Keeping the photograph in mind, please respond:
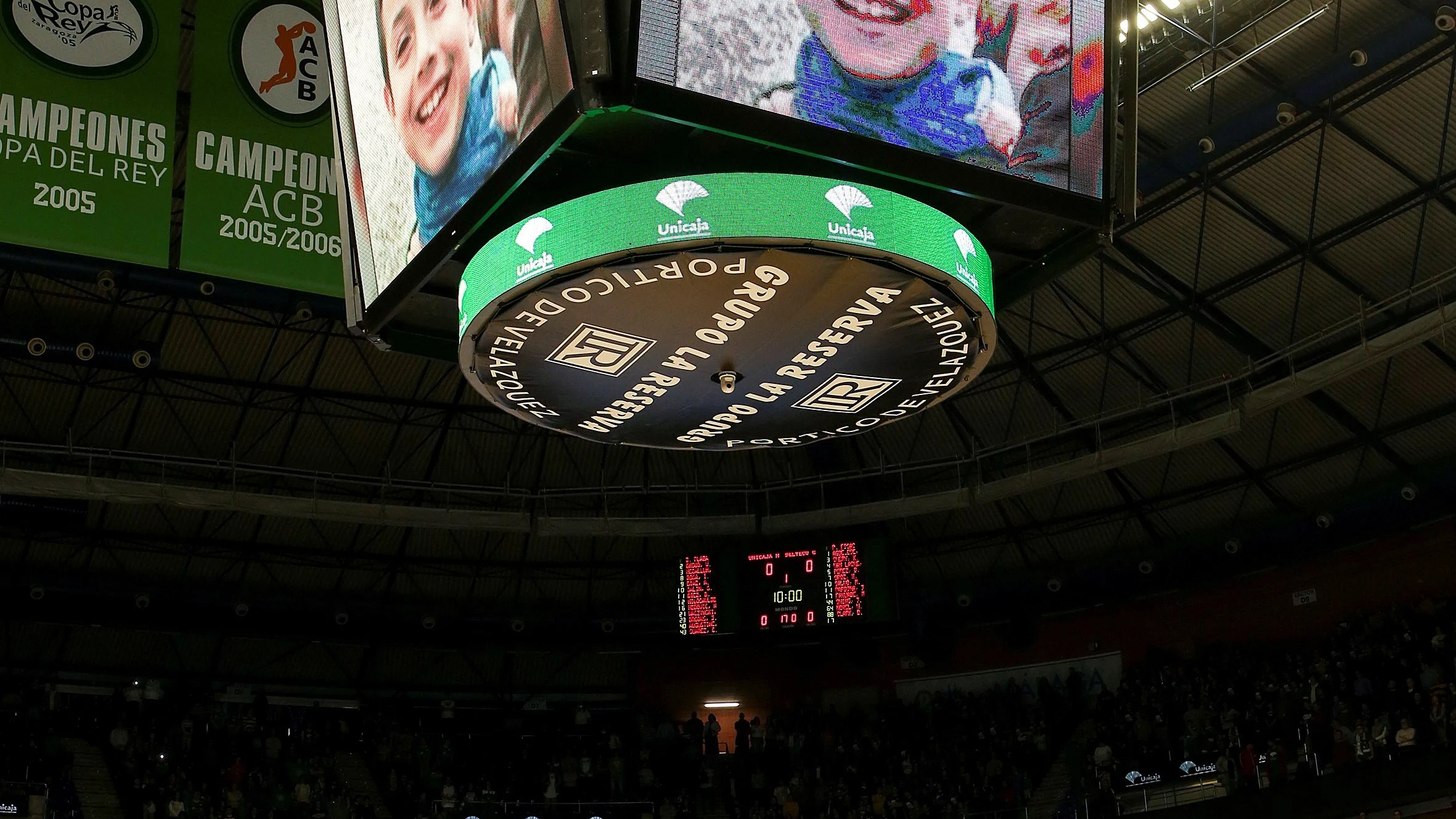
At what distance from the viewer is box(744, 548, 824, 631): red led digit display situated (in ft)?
115

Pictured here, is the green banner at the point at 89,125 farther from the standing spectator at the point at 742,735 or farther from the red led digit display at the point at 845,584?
the standing spectator at the point at 742,735

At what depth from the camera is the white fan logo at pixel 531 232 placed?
14.6m

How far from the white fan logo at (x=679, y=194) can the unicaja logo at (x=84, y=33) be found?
896 cm

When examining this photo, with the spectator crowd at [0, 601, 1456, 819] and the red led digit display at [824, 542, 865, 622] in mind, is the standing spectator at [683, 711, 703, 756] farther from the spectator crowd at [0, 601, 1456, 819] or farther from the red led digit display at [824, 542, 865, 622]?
the red led digit display at [824, 542, 865, 622]

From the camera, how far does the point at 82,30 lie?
62.4 ft

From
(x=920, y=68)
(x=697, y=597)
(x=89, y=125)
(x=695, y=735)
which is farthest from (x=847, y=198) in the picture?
(x=695, y=735)

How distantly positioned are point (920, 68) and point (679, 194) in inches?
103

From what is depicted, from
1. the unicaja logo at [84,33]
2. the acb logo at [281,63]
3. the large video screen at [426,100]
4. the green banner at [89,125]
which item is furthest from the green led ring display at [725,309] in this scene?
the unicaja logo at [84,33]

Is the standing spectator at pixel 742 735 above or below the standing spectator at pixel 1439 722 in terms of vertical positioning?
above

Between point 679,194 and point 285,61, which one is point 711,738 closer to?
point 285,61

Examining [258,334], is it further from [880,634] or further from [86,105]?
[880,634]

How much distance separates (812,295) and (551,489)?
23640mm

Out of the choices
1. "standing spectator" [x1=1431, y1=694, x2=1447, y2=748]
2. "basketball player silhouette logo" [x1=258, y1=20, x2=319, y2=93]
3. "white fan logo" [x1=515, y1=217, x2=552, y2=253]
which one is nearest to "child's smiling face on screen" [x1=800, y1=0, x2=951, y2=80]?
"white fan logo" [x1=515, y1=217, x2=552, y2=253]

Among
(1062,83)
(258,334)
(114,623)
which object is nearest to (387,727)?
(114,623)
